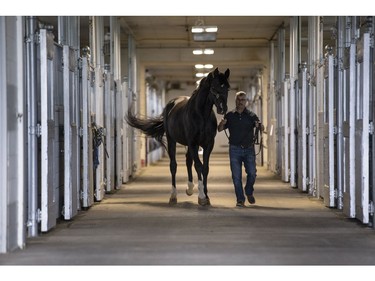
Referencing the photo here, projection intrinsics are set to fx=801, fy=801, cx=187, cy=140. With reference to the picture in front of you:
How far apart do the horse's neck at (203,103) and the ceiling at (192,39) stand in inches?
236

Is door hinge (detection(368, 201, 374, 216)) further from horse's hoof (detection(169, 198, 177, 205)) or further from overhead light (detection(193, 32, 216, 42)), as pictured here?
overhead light (detection(193, 32, 216, 42))

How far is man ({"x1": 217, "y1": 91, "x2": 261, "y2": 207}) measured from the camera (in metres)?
10.4

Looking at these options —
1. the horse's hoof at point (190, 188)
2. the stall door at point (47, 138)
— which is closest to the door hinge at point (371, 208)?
the stall door at point (47, 138)

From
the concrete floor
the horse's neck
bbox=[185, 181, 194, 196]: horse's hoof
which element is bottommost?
the concrete floor

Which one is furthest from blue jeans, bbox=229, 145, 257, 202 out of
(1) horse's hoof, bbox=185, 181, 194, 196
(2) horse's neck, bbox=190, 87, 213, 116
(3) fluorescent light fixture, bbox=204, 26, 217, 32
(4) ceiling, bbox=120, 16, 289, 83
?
(4) ceiling, bbox=120, 16, 289, 83

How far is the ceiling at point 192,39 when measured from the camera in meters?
17.4

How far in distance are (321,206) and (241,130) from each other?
58.1 inches

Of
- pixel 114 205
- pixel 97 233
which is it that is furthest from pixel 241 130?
pixel 97 233

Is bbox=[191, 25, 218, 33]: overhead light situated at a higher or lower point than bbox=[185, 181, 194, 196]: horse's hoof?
higher

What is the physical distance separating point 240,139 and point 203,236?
3098 mm

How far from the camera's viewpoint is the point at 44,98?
25.2 ft

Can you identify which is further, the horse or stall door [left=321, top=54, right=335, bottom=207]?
the horse

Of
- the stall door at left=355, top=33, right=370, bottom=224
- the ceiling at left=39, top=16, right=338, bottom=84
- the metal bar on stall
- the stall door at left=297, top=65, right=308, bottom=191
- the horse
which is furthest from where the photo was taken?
the ceiling at left=39, top=16, right=338, bottom=84
